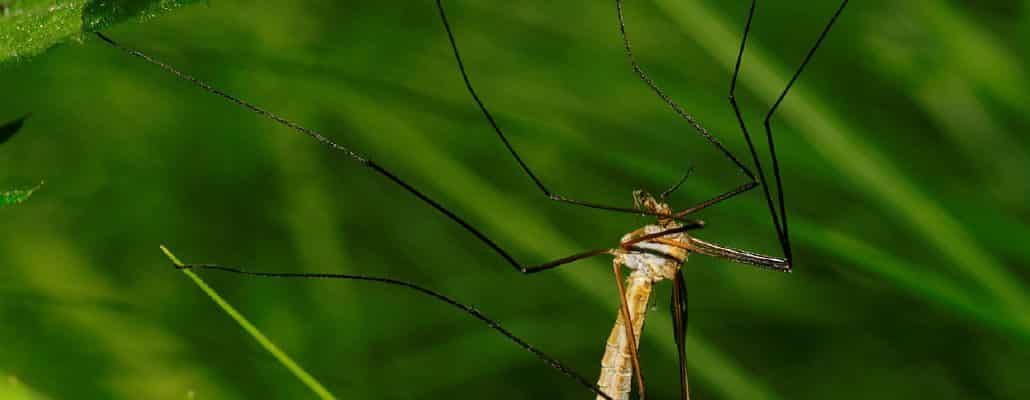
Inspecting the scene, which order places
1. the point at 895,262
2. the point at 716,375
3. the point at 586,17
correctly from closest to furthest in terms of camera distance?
1. the point at 895,262
2. the point at 716,375
3. the point at 586,17

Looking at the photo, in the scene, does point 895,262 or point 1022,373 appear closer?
point 895,262

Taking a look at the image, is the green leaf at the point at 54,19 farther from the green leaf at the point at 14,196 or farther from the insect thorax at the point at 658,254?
the insect thorax at the point at 658,254

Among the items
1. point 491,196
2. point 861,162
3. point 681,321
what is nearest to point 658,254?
point 681,321

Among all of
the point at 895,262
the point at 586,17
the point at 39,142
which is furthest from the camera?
the point at 586,17

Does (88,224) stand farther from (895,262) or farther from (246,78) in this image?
(895,262)

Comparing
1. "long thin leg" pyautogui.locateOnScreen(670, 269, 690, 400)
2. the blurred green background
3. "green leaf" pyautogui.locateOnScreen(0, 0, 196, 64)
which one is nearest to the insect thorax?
"long thin leg" pyautogui.locateOnScreen(670, 269, 690, 400)

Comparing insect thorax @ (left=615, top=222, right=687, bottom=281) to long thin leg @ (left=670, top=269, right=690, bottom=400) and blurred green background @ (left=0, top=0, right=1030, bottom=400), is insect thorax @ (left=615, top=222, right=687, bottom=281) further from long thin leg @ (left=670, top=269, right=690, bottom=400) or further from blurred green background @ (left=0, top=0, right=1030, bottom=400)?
blurred green background @ (left=0, top=0, right=1030, bottom=400)

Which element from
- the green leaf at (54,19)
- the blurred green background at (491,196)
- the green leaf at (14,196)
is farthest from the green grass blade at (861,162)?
the green leaf at (14,196)

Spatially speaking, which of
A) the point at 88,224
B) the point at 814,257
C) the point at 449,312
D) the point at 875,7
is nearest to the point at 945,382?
the point at 814,257
